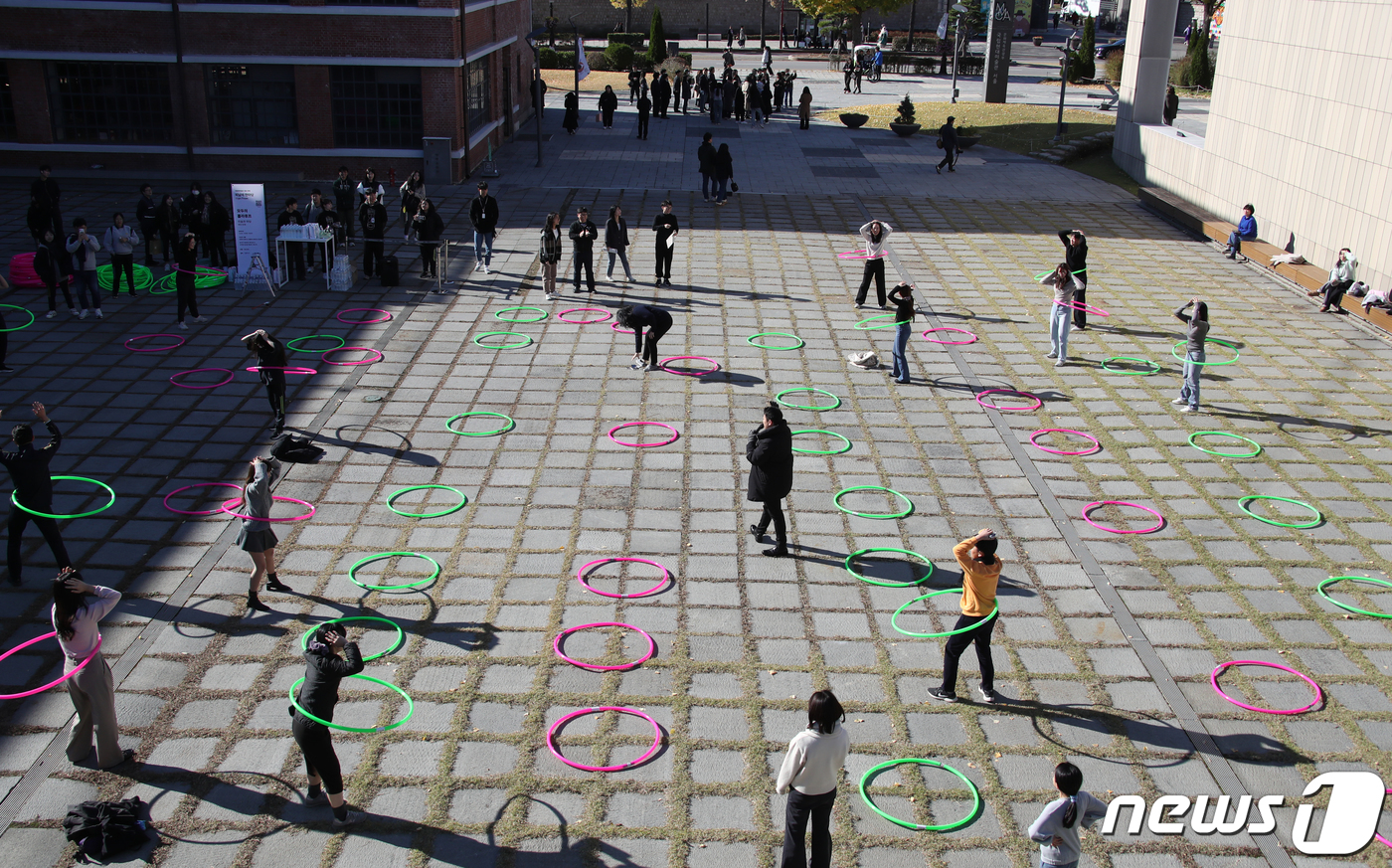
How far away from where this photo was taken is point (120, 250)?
20.2m

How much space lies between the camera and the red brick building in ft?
100

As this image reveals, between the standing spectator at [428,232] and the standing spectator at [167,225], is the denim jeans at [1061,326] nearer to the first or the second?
the standing spectator at [428,232]

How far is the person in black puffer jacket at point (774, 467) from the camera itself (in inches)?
461

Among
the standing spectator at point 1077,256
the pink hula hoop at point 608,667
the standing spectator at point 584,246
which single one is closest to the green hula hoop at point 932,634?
the pink hula hoop at point 608,667

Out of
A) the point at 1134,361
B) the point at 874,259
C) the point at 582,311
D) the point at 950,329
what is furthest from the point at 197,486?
the point at 1134,361

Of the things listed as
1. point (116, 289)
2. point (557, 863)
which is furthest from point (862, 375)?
point (116, 289)

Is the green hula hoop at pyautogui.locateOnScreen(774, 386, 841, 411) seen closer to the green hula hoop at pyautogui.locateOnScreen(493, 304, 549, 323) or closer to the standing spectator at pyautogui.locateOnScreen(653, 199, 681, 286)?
the green hula hoop at pyautogui.locateOnScreen(493, 304, 549, 323)

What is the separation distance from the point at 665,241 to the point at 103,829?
52.8 feet

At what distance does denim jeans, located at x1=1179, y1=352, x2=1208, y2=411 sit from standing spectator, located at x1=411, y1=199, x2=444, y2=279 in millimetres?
14021

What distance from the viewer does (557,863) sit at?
302 inches

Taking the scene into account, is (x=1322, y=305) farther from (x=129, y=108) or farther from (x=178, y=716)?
(x=129, y=108)

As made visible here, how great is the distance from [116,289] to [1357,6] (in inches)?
1016

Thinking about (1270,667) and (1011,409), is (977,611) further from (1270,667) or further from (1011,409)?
(1011,409)

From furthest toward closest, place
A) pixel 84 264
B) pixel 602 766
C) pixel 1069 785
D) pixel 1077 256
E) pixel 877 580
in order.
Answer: pixel 1077 256 → pixel 84 264 → pixel 877 580 → pixel 602 766 → pixel 1069 785
